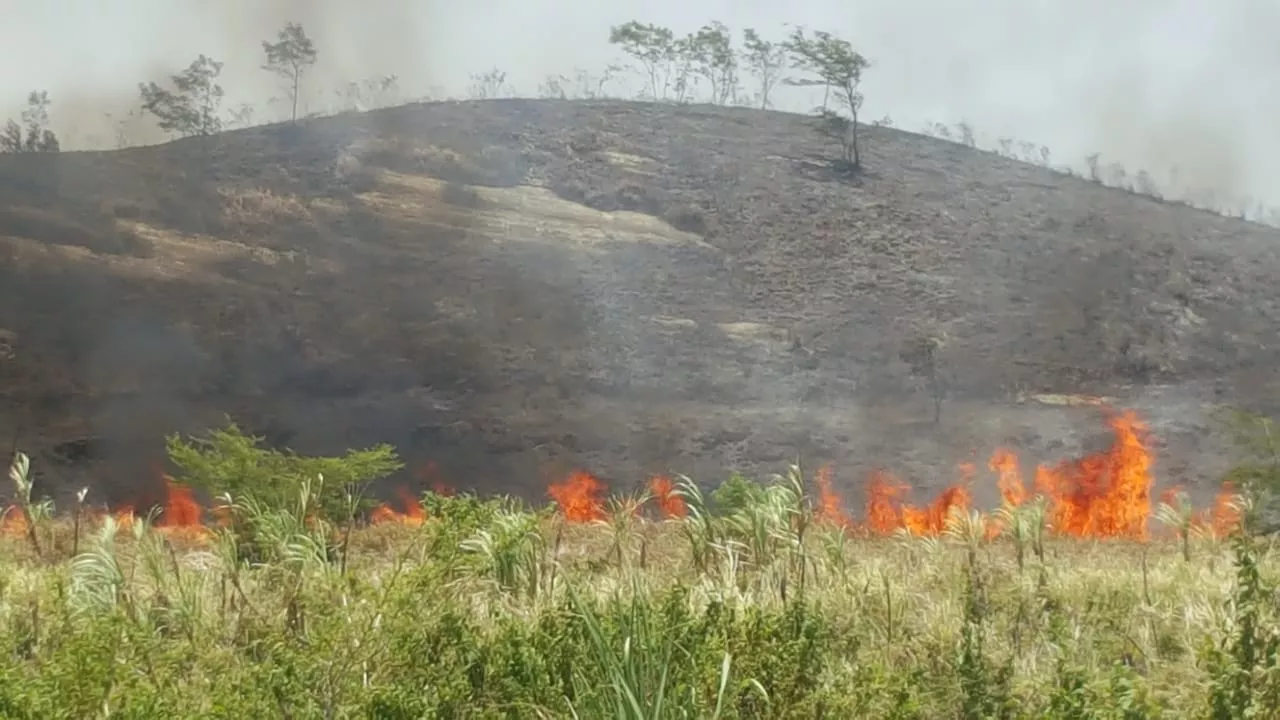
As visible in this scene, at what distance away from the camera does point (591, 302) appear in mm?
30734

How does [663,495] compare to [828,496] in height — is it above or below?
above

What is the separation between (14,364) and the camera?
2406 centimetres

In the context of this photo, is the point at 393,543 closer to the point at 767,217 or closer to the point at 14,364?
the point at 14,364

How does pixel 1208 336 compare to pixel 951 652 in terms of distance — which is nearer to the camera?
pixel 951 652

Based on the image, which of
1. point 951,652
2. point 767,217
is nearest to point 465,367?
point 767,217

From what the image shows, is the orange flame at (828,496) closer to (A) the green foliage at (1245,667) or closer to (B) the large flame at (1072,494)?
(B) the large flame at (1072,494)

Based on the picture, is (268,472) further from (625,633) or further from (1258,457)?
(1258,457)

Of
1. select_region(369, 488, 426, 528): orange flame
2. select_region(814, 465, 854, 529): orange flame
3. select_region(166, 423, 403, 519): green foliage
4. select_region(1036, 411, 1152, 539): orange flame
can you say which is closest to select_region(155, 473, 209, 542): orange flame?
select_region(369, 488, 426, 528): orange flame

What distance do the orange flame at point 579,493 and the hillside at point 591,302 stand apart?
0.63 m

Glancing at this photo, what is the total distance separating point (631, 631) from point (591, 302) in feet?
86.6

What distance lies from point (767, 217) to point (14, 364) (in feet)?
73.9

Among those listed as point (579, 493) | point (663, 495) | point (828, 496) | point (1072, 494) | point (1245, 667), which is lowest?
point (579, 493)

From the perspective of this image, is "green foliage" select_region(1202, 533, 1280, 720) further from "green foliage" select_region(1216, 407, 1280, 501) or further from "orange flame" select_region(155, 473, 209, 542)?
"orange flame" select_region(155, 473, 209, 542)

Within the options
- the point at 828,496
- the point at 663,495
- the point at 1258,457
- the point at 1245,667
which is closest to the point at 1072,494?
the point at 1258,457
